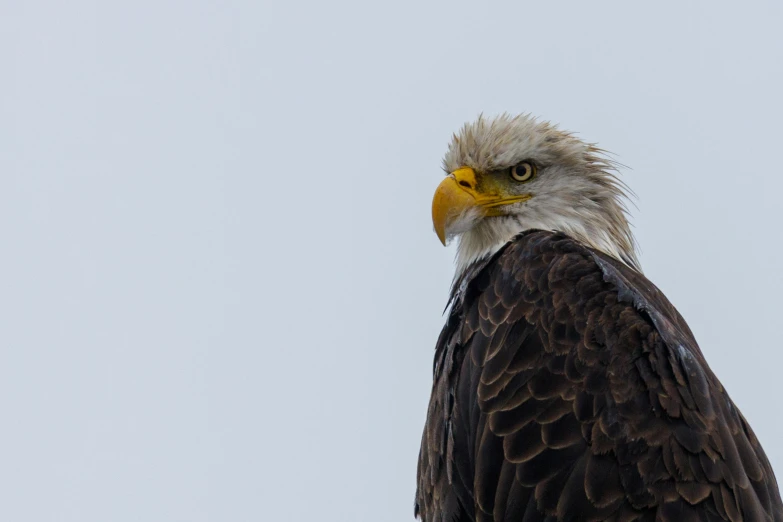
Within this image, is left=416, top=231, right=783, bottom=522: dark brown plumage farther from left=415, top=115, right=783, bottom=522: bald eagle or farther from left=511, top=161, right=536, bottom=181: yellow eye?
left=511, top=161, right=536, bottom=181: yellow eye

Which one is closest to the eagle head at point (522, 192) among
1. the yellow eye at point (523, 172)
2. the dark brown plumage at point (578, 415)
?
the yellow eye at point (523, 172)

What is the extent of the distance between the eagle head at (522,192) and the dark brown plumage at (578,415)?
579 millimetres

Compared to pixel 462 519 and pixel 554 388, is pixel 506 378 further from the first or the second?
pixel 462 519

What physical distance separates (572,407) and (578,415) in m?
0.05

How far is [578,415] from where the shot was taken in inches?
191

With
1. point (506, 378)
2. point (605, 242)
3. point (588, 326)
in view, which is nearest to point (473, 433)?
point (506, 378)

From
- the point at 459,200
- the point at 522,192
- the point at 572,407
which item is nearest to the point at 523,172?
the point at 522,192

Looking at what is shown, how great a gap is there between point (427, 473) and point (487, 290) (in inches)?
34.8

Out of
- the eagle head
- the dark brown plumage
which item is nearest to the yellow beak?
the eagle head

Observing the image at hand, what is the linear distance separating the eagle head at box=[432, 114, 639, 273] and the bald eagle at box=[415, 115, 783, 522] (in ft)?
0.26

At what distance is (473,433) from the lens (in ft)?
17.0

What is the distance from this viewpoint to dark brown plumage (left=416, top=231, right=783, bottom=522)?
4.69 m

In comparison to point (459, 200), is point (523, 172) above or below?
above

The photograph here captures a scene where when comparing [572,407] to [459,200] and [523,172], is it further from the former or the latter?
[523,172]
